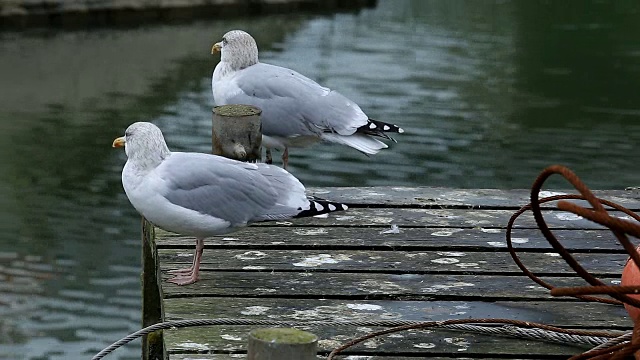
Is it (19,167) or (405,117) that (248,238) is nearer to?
(19,167)

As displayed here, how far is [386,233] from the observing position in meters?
3.72

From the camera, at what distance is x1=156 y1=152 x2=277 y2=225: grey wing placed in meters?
3.23

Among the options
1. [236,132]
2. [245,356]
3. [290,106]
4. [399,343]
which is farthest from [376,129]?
[245,356]

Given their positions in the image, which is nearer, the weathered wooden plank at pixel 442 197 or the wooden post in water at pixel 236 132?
the wooden post in water at pixel 236 132

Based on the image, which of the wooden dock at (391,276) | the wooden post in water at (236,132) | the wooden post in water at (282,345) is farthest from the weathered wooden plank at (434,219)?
the wooden post in water at (282,345)

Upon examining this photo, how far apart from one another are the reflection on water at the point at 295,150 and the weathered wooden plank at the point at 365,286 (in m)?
2.86

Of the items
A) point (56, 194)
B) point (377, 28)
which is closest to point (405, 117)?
point (56, 194)

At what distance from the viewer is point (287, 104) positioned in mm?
4570

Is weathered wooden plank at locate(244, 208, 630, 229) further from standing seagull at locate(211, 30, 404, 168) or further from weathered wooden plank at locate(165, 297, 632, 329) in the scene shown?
weathered wooden plank at locate(165, 297, 632, 329)

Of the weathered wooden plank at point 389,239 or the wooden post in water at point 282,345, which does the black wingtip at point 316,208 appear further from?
the wooden post in water at point 282,345

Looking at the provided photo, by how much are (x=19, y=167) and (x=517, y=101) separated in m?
4.53

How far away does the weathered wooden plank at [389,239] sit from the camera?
357 centimetres

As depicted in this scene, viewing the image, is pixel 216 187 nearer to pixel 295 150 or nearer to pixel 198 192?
pixel 198 192

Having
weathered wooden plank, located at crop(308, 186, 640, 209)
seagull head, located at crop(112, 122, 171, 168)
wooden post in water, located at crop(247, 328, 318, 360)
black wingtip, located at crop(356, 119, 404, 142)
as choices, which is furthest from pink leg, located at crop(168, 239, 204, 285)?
black wingtip, located at crop(356, 119, 404, 142)
